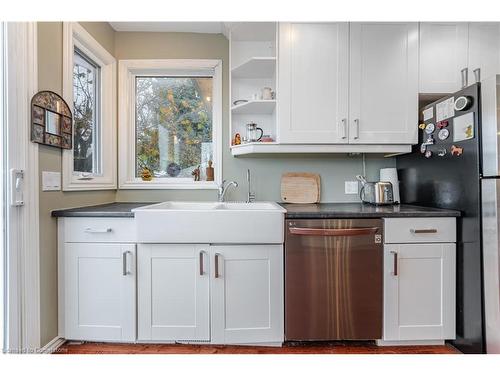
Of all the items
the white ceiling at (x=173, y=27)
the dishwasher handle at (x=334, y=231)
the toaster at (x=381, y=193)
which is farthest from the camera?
the white ceiling at (x=173, y=27)

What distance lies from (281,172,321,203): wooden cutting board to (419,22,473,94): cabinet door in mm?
1001

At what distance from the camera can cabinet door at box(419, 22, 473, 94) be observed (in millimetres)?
1909

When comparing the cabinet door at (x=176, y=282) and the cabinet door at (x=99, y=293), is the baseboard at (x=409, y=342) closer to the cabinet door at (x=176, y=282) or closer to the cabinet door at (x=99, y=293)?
the cabinet door at (x=176, y=282)

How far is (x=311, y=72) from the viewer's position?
6.25 feet

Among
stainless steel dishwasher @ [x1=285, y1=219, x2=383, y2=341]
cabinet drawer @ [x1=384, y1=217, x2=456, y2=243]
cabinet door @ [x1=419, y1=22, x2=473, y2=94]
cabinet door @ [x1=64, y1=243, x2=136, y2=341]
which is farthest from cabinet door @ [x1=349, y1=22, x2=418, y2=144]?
cabinet door @ [x1=64, y1=243, x2=136, y2=341]

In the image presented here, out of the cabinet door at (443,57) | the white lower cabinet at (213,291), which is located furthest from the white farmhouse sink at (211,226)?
the cabinet door at (443,57)

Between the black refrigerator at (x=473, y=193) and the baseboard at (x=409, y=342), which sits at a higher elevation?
the black refrigerator at (x=473, y=193)

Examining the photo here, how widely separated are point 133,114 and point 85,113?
1.22 ft

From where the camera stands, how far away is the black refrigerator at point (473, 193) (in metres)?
1.42

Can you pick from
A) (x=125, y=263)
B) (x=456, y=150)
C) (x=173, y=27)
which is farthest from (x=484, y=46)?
(x=125, y=263)

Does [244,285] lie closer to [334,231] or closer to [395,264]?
[334,231]

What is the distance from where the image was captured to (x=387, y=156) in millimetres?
2283

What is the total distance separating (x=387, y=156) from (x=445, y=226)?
817 mm

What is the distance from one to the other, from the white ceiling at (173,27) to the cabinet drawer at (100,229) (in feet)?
5.27
